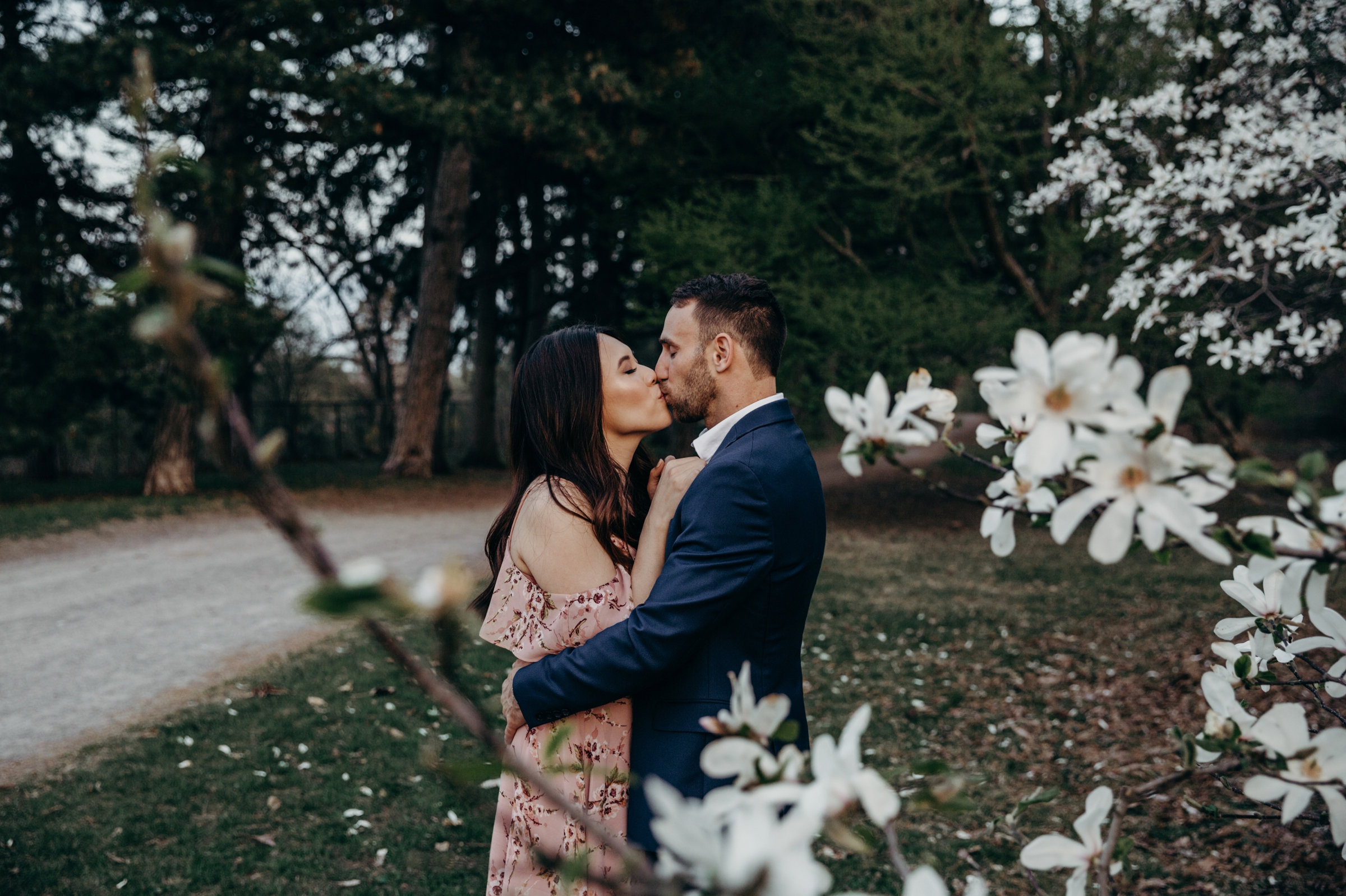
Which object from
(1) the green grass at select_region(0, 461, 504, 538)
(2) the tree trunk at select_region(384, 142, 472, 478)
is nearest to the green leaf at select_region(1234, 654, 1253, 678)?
(1) the green grass at select_region(0, 461, 504, 538)

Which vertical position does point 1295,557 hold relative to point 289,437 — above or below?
above

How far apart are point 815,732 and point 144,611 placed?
5.70 m

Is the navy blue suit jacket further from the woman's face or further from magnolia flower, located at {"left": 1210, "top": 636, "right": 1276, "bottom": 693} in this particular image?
magnolia flower, located at {"left": 1210, "top": 636, "right": 1276, "bottom": 693}

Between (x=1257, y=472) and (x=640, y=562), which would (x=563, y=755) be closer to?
(x=640, y=562)

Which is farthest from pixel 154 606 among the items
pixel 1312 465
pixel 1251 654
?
pixel 1312 465

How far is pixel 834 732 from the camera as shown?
5289mm

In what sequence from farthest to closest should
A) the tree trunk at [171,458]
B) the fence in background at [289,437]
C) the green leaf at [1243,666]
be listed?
the fence in background at [289,437] → the tree trunk at [171,458] → the green leaf at [1243,666]

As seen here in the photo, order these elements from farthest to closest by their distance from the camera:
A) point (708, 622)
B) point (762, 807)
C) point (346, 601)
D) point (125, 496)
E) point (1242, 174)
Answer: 1. point (125, 496)
2. point (1242, 174)
3. point (708, 622)
4. point (762, 807)
5. point (346, 601)

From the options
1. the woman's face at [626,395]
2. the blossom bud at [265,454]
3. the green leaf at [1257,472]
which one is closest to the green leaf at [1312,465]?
the green leaf at [1257,472]

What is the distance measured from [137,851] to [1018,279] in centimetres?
1170

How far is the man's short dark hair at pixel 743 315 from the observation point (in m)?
2.31

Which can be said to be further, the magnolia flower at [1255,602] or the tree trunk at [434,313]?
the tree trunk at [434,313]

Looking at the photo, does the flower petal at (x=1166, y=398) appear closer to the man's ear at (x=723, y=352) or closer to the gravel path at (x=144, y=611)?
the man's ear at (x=723, y=352)

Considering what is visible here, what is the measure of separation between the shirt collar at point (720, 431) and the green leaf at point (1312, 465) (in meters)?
1.39
